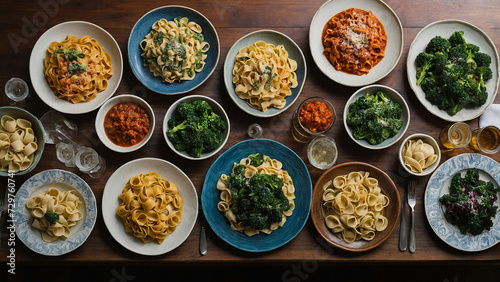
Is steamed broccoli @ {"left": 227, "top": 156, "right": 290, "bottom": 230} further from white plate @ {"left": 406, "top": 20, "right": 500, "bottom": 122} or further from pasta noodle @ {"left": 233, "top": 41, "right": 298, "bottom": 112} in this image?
white plate @ {"left": 406, "top": 20, "right": 500, "bottom": 122}

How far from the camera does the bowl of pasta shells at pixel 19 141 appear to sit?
11.7ft

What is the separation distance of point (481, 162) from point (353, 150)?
1400 mm

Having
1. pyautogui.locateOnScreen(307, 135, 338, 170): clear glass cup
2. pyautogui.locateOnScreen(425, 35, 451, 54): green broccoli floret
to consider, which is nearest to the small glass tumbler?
pyautogui.locateOnScreen(307, 135, 338, 170): clear glass cup

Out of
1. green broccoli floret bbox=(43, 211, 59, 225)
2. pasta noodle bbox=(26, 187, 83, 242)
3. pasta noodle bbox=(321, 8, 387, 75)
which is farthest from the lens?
pasta noodle bbox=(321, 8, 387, 75)

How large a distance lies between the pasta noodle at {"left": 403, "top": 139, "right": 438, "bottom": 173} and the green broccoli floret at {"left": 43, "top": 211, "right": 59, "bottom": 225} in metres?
3.59

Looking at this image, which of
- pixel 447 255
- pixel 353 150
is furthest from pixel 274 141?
pixel 447 255

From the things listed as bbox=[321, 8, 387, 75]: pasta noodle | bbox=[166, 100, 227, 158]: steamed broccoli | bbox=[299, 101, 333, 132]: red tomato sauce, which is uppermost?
bbox=[321, 8, 387, 75]: pasta noodle

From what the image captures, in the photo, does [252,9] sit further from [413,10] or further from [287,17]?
[413,10]

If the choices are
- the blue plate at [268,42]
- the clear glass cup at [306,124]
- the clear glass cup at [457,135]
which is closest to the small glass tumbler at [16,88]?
the blue plate at [268,42]

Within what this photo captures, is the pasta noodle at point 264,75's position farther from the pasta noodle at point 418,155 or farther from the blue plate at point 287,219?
the pasta noodle at point 418,155

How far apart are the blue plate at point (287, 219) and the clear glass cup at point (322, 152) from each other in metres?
0.14

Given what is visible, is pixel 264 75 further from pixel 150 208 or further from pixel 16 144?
pixel 16 144

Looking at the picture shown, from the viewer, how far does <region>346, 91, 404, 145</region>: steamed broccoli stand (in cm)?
371

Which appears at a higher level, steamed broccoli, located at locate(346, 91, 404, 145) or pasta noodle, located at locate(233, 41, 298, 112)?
pasta noodle, located at locate(233, 41, 298, 112)
